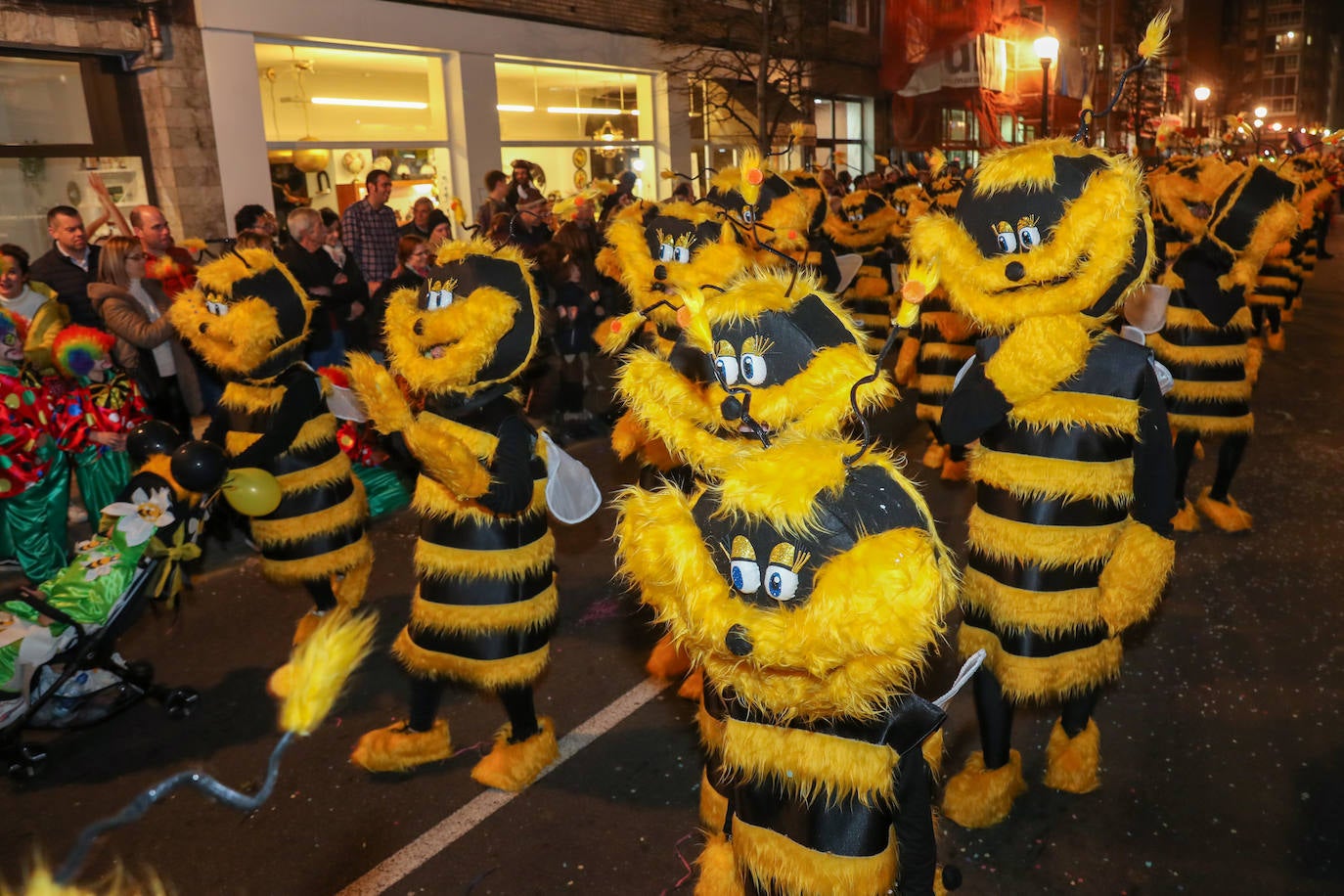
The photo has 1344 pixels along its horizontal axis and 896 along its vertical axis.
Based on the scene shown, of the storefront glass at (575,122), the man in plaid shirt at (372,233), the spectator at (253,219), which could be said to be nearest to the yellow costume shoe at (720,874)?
the spectator at (253,219)

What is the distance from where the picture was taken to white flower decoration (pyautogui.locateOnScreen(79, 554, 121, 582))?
4.22m

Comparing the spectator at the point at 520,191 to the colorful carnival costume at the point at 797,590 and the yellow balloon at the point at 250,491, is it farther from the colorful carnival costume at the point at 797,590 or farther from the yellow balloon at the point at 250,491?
the colorful carnival costume at the point at 797,590

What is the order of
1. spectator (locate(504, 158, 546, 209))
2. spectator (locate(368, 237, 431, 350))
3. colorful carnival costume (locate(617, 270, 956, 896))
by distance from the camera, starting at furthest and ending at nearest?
spectator (locate(504, 158, 546, 209)) < spectator (locate(368, 237, 431, 350)) < colorful carnival costume (locate(617, 270, 956, 896))

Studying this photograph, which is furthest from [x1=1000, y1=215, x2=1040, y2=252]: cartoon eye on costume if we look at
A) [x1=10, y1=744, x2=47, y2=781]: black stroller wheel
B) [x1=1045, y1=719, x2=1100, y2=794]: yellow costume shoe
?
[x1=10, y1=744, x2=47, y2=781]: black stroller wheel

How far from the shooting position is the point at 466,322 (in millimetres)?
3490

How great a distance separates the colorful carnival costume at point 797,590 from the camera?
1.98 metres

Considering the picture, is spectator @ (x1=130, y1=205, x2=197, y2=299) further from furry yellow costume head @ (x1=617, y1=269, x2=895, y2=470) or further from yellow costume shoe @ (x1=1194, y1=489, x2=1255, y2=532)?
yellow costume shoe @ (x1=1194, y1=489, x2=1255, y2=532)

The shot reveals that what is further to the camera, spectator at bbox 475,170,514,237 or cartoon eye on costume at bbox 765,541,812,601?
spectator at bbox 475,170,514,237

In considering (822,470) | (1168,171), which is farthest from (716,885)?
(1168,171)

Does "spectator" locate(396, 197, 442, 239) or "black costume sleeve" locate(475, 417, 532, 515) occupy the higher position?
"spectator" locate(396, 197, 442, 239)

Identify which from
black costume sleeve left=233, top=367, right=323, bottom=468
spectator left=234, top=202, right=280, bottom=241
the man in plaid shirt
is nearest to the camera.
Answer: black costume sleeve left=233, top=367, right=323, bottom=468

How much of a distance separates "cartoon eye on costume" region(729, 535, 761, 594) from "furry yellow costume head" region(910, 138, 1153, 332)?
1534mm

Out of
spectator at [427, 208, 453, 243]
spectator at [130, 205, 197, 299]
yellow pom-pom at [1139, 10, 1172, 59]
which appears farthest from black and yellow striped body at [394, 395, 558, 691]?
spectator at [427, 208, 453, 243]

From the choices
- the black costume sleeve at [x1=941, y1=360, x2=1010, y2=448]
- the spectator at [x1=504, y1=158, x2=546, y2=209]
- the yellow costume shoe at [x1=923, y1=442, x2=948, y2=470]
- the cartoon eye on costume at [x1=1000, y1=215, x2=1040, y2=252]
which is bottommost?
the yellow costume shoe at [x1=923, y1=442, x2=948, y2=470]
